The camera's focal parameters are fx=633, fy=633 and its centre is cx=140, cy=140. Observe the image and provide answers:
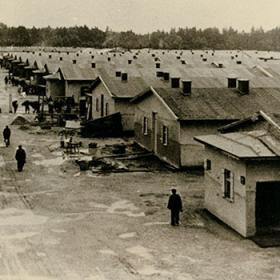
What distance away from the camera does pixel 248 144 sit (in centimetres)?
2088

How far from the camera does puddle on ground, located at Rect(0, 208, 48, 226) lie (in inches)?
845

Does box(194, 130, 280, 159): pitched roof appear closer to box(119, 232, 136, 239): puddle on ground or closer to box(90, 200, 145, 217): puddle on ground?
box(90, 200, 145, 217): puddle on ground

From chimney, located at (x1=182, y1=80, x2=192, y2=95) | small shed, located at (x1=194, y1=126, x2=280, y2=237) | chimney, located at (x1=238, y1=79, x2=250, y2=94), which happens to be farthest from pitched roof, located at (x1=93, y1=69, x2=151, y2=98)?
small shed, located at (x1=194, y1=126, x2=280, y2=237)

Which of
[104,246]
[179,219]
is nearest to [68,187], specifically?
[179,219]

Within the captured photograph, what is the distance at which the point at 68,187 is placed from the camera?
1069 inches

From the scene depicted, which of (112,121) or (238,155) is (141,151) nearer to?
(112,121)

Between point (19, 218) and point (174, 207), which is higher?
point (174, 207)

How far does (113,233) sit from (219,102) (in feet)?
45.3

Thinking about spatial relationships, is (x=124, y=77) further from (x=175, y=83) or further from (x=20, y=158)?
(x=20, y=158)

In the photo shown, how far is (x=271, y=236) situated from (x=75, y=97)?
143 ft

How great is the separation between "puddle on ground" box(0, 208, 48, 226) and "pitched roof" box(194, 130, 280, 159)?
21.6 feet

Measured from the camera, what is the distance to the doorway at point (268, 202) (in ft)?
70.4

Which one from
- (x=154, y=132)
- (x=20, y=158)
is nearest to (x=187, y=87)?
(x=154, y=132)

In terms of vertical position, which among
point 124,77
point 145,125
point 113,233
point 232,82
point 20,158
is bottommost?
point 113,233
